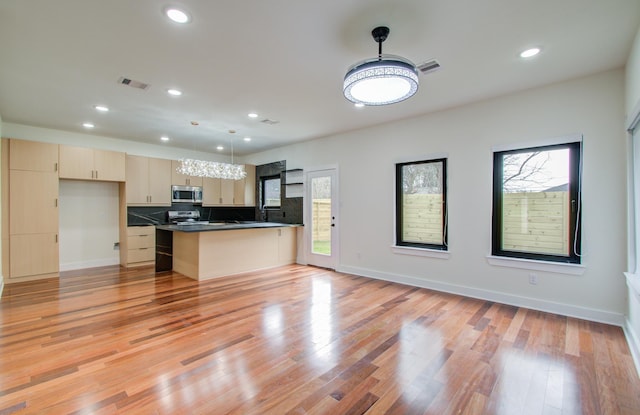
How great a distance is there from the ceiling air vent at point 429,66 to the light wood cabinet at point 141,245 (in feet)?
18.7

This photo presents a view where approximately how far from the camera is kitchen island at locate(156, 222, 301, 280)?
4917 mm

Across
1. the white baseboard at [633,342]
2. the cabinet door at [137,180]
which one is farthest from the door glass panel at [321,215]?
the white baseboard at [633,342]

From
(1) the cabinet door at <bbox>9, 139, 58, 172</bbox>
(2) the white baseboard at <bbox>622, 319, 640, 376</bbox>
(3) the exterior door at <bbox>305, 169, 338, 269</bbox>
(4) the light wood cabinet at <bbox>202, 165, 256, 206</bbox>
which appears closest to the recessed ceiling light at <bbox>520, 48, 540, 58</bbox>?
(2) the white baseboard at <bbox>622, 319, 640, 376</bbox>

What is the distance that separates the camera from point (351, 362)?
2.31m

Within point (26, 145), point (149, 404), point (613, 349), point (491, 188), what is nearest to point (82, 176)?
point (26, 145)

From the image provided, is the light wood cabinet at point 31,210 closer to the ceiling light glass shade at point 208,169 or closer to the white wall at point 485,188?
the ceiling light glass shade at point 208,169

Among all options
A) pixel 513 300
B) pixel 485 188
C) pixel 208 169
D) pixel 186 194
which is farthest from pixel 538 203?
pixel 186 194

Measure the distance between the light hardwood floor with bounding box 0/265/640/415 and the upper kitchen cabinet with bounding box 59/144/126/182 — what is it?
2.20m

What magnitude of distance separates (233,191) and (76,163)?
10.2ft

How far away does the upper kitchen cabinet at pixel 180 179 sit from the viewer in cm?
645

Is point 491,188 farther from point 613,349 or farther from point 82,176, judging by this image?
point 82,176

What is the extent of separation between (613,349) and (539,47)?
8.84ft

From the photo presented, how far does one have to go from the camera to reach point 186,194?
21.9ft

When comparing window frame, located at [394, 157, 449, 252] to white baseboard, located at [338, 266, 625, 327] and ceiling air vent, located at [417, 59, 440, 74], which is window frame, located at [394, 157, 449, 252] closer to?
white baseboard, located at [338, 266, 625, 327]
